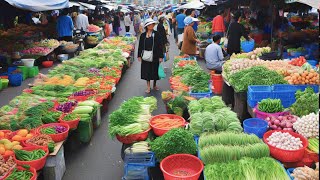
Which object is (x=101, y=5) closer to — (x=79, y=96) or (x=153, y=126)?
(x=79, y=96)

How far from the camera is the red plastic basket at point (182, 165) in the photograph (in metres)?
3.76

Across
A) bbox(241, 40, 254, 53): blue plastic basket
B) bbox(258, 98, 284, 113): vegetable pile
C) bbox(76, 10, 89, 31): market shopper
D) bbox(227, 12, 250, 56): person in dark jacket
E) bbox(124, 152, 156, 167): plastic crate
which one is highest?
bbox(76, 10, 89, 31): market shopper

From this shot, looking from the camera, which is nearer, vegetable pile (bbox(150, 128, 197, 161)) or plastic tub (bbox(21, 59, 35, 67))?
vegetable pile (bbox(150, 128, 197, 161))

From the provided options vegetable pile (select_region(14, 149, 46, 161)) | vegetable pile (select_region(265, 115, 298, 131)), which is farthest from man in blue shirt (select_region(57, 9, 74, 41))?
vegetable pile (select_region(265, 115, 298, 131))

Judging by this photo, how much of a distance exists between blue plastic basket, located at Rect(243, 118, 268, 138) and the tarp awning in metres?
8.04

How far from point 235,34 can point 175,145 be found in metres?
6.15

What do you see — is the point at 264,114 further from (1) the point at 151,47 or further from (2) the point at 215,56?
(1) the point at 151,47

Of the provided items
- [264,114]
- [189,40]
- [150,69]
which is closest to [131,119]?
[264,114]

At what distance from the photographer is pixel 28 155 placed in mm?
4094

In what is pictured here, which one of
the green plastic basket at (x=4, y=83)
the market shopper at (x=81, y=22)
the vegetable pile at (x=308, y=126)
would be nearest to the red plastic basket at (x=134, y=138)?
the vegetable pile at (x=308, y=126)

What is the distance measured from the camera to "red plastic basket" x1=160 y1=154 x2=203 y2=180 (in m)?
3.76

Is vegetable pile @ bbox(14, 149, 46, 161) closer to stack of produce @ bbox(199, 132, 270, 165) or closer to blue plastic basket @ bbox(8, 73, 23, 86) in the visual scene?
stack of produce @ bbox(199, 132, 270, 165)

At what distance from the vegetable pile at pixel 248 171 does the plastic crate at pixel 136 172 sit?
890 millimetres

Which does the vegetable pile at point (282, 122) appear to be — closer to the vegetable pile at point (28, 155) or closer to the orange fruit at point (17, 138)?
the vegetable pile at point (28, 155)
